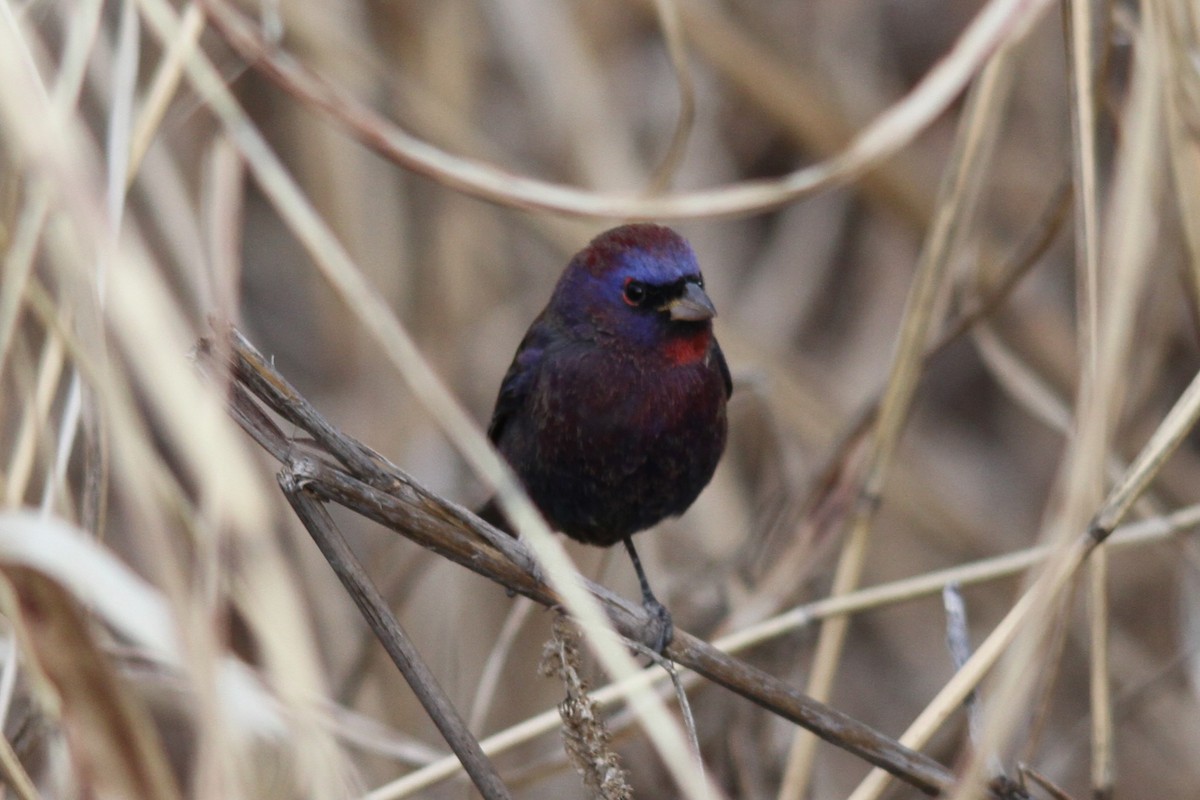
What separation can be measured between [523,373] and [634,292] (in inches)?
12.3

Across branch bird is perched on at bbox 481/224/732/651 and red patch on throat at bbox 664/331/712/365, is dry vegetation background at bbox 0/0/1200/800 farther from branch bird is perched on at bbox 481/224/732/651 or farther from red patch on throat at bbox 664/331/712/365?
red patch on throat at bbox 664/331/712/365

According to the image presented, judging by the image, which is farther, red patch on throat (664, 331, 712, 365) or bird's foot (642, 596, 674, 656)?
red patch on throat (664, 331, 712, 365)

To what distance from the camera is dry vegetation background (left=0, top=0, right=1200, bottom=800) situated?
6.04 ft

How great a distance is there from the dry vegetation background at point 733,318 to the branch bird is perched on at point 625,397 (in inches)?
9.6

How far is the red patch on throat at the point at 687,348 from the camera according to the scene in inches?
102

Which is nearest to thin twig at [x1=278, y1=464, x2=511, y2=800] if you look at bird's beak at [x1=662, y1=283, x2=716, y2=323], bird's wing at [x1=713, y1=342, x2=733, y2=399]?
bird's beak at [x1=662, y1=283, x2=716, y2=323]

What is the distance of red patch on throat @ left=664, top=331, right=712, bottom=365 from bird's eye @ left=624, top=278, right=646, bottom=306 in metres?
0.11

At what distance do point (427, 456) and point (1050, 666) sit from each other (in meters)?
2.46

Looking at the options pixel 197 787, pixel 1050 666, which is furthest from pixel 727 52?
pixel 197 787

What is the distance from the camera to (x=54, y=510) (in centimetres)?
169

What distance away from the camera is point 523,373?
2.71 metres

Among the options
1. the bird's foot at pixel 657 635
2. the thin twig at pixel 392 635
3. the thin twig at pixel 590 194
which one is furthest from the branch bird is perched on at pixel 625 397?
the thin twig at pixel 392 635

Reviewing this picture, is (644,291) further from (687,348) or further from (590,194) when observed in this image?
(590,194)

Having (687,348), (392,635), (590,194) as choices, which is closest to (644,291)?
(687,348)
